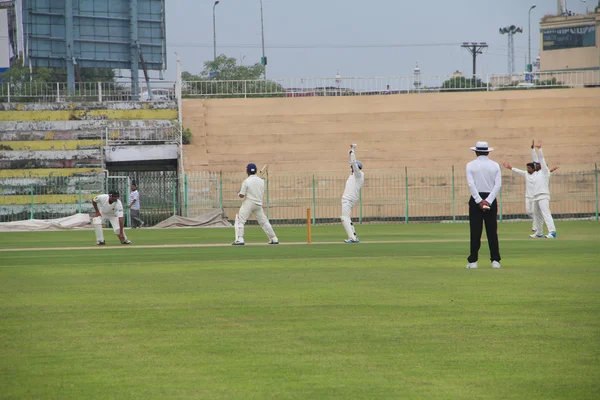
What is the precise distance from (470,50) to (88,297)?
68.1 meters

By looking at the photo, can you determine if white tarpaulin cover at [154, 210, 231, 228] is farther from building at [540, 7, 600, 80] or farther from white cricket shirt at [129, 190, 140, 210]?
building at [540, 7, 600, 80]

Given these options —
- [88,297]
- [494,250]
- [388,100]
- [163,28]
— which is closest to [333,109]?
[388,100]

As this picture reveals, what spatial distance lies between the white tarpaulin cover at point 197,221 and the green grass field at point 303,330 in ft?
62.5

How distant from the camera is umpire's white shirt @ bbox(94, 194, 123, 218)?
24250mm

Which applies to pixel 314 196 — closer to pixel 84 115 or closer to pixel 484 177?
pixel 84 115

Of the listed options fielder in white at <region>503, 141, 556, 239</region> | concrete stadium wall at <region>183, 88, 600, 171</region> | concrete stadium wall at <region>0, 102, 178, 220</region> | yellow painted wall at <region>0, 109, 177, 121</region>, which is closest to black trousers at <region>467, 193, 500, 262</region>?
fielder in white at <region>503, 141, 556, 239</region>

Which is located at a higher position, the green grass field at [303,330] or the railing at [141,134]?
the railing at [141,134]

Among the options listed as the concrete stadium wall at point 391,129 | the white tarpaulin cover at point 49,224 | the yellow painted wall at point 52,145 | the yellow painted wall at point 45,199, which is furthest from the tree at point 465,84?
the white tarpaulin cover at point 49,224

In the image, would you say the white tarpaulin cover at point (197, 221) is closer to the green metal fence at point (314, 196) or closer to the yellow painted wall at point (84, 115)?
the green metal fence at point (314, 196)

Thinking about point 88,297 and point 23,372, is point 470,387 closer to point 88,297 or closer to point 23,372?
point 23,372

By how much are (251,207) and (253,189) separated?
1.57ft

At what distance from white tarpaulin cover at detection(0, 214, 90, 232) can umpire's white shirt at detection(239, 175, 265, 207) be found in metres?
14.5

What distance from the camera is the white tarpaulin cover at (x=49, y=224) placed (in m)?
34.9

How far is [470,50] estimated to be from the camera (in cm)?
7669
